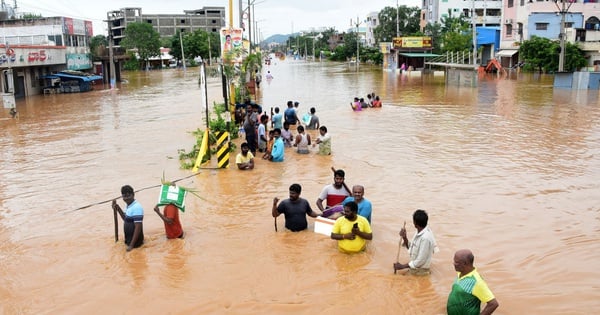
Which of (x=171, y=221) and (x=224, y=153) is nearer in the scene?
(x=171, y=221)

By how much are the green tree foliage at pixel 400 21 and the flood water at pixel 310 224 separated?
7598 centimetres

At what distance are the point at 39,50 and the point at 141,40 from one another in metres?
53.4

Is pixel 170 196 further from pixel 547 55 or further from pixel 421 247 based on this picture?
pixel 547 55

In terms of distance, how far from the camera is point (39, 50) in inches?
1649

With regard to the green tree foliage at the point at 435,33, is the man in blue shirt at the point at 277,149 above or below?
below

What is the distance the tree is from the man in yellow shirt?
91.4m

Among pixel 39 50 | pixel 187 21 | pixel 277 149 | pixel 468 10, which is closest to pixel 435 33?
pixel 468 10

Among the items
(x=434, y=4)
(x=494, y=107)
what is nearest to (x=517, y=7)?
(x=434, y=4)

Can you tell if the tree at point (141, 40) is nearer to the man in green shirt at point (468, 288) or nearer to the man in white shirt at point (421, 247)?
the man in white shirt at point (421, 247)

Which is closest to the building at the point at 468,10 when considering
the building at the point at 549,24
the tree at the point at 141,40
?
the building at the point at 549,24

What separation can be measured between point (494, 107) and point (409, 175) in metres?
15.9

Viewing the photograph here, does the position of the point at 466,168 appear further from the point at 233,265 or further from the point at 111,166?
the point at 111,166

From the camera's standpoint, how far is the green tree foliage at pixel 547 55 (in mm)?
49188

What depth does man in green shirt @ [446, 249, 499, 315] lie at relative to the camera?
236 inches
